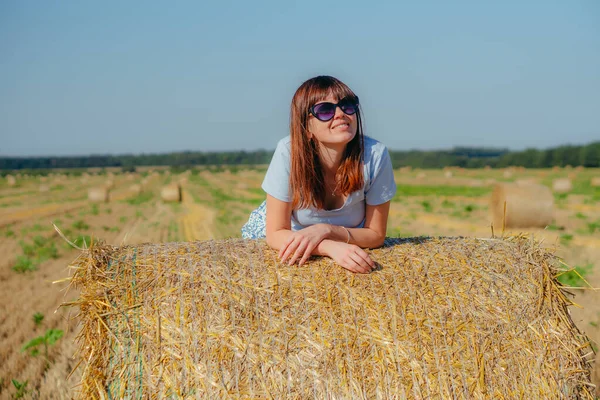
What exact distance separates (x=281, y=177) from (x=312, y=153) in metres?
0.25

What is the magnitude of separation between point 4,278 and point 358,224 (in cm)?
833

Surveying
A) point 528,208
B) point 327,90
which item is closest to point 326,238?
point 327,90

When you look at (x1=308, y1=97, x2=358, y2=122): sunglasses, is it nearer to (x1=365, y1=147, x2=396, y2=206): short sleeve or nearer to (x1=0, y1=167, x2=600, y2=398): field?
(x1=365, y1=147, x2=396, y2=206): short sleeve

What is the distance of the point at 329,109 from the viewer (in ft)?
11.3

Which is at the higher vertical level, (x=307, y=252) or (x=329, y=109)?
(x=329, y=109)

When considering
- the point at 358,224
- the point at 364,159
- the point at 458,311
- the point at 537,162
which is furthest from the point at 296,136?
the point at 537,162

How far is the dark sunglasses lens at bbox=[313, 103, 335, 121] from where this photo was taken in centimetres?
345

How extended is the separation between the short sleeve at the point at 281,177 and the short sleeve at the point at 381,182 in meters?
0.56

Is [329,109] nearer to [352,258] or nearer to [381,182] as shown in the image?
[381,182]

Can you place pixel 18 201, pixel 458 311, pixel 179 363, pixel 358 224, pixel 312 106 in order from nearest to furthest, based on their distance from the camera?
pixel 179 363 → pixel 458 311 → pixel 312 106 → pixel 358 224 → pixel 18 201

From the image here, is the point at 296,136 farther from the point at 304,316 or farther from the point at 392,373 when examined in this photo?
the point at 392,373

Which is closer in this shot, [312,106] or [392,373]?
[392,373]

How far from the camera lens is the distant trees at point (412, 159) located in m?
69.1

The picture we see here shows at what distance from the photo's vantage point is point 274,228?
3602mm
